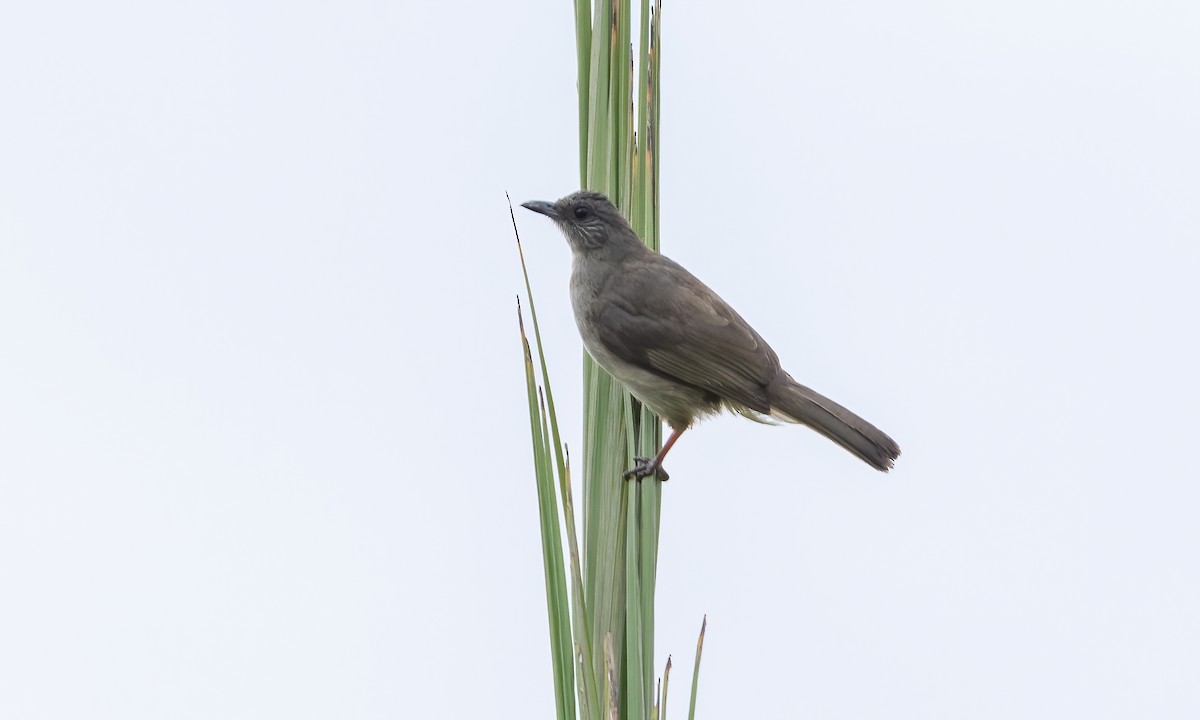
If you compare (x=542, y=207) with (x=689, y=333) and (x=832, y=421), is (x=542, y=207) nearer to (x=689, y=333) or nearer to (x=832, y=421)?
(x=689, y=333)

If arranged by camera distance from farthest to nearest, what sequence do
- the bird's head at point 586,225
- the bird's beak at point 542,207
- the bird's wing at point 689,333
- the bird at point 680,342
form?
the bird's beak at point 542,207, the bird's wing at point 689,333, the bird at point 680,342, the bird's head at point 586,225

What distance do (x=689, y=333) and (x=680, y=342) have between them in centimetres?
6

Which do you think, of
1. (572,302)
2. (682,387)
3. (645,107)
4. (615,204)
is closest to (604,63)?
(645,107)

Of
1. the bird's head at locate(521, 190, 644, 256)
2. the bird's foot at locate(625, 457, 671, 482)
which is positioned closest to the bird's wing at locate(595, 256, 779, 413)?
the bird's head at locate(521, 190, 644, 256)

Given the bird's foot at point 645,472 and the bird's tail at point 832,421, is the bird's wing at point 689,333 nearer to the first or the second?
the bird's tail at point 832,421

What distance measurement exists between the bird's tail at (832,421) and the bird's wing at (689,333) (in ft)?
0.18

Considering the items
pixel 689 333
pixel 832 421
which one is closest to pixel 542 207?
pixel 689 333

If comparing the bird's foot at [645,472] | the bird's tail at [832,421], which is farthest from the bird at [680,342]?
the bird's foot at [645,472]

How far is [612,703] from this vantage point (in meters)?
2.01

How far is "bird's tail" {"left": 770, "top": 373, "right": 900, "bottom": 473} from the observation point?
3.77 metres

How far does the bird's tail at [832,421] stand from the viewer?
3.77 m

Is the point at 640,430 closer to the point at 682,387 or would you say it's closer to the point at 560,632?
the point at 682,387

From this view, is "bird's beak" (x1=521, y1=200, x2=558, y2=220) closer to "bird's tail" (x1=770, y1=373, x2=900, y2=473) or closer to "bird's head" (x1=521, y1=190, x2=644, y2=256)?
"bird's head" (x1=521, y1=190, x2=644, y2=256)

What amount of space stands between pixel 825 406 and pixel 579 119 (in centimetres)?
158
